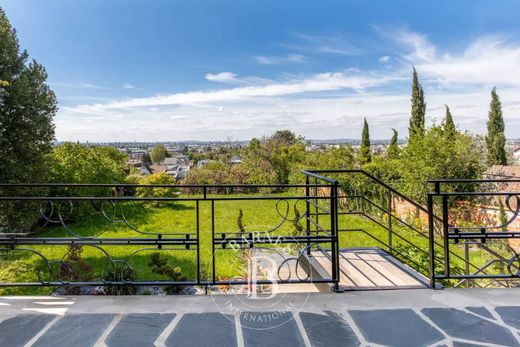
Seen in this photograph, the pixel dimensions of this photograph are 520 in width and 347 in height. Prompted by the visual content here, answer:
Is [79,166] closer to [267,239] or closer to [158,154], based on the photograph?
[267,239]

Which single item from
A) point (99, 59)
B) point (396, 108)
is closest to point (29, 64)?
point (99, 59)

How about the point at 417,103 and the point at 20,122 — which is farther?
the point at 417,103

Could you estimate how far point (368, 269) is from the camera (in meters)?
3.35

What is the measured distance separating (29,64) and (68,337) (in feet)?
17.9

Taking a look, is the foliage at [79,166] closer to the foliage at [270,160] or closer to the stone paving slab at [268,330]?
the foliage at [270,160]

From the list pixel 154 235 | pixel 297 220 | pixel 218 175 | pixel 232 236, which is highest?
pixel 218 175

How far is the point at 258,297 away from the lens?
87.6 inches

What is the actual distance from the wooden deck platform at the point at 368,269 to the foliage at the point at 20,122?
4.77 meters

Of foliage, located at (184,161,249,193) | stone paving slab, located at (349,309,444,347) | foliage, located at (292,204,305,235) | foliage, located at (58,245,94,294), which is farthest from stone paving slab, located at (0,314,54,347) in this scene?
foliage, located at (184,161,249,193)

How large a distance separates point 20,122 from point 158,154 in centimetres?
3095

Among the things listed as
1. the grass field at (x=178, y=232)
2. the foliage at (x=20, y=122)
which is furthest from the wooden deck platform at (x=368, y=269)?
the foliage at (x=20, y=122)

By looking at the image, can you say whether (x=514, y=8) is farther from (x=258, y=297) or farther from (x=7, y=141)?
(x=7, y=141)

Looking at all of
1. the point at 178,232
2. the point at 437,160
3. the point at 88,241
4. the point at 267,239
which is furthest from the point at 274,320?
the point at 437,160

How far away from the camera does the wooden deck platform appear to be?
2.98 m
